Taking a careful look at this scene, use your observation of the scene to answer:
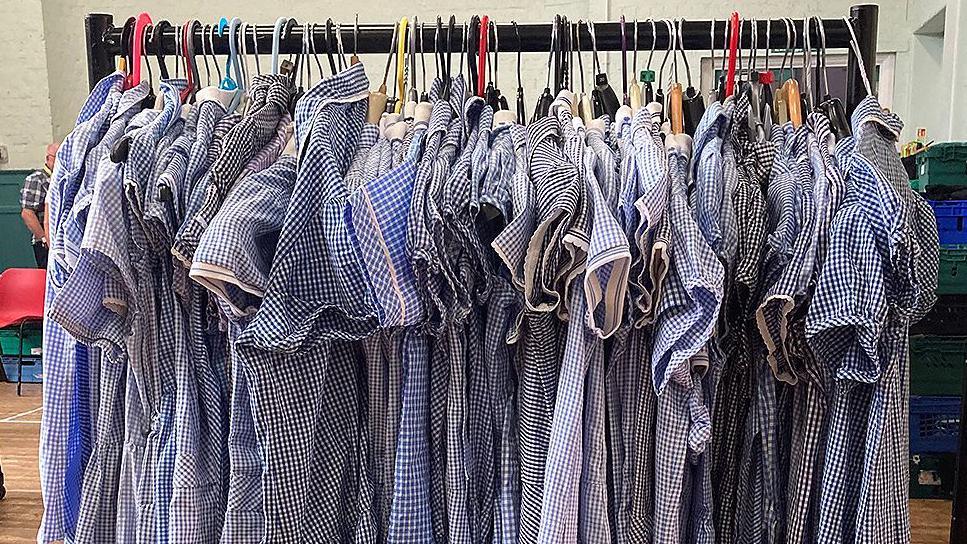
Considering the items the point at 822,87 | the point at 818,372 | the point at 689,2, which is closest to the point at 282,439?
the point at 818,372

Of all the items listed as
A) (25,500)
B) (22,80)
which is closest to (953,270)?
(25,500)

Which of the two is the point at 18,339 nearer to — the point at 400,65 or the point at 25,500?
the point at 25,500

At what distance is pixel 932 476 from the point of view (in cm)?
301

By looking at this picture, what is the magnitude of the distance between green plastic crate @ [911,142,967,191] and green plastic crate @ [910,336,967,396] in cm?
65

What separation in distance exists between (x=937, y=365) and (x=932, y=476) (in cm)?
45

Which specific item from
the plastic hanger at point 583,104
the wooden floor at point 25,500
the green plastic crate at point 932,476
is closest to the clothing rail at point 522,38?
the plastic hanger at point 583,104

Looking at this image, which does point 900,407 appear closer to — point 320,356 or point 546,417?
point 546,417

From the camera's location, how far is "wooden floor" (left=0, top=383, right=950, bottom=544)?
2.46 meters

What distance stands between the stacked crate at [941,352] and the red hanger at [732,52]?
7.58 feet

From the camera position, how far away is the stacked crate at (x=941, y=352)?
2943mm

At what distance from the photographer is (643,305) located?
859 mm

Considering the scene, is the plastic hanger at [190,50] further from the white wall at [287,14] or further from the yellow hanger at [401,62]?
the white wall at [287,14]

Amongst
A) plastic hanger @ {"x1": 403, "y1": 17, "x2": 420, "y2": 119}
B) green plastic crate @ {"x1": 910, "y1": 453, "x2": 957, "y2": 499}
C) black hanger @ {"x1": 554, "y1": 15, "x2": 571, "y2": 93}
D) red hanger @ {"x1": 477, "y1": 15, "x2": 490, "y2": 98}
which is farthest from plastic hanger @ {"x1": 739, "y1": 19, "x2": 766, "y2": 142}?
green plastic crate @ {"x1": 910, "y1": 453, "x2": 957, "y2": 499}

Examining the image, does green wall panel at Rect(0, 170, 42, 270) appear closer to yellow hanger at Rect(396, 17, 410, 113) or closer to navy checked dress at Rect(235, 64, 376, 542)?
yellow hanger at Rect(396, 17, 410, 113)
